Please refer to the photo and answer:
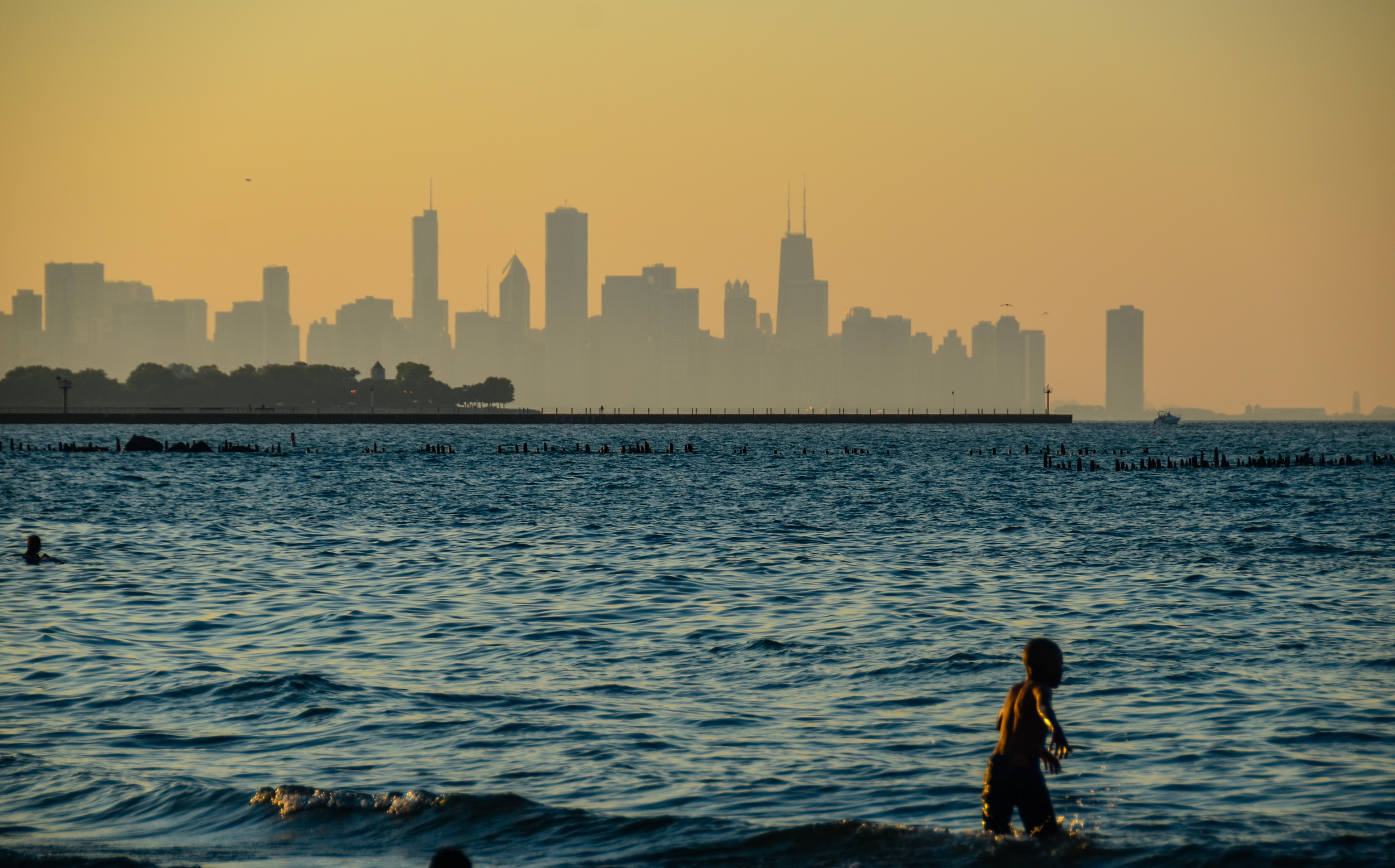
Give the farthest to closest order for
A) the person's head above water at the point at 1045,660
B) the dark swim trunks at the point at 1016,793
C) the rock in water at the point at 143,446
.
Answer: the rock in water at the point at 143,446 < the dark swim trunks at the point at 1016,793 < the person's head above water at the point at 1045,660

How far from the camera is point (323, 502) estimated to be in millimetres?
62094

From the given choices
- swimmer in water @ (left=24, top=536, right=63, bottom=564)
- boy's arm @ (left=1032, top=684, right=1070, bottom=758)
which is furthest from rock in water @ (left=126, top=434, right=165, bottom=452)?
boy's arm @ (left=1032, top=684, right=1070, bottom=758)

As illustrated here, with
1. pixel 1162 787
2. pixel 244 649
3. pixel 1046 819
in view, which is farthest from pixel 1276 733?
pixel 244 649

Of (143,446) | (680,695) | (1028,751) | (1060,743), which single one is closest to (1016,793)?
(1028,751)

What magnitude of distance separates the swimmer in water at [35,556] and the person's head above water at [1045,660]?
3080cm

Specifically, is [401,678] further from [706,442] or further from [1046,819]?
[706,442]

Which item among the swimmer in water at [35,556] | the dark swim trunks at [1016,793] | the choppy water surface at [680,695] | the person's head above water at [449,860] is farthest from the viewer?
the swimmer in water at [35,556]

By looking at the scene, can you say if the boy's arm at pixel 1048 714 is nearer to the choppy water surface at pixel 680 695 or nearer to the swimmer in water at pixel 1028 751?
the swimmer in water at pixel 1028 751

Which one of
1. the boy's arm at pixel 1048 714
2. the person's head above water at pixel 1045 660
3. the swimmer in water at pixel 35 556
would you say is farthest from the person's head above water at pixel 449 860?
the swimmer in water at pixel 35 556

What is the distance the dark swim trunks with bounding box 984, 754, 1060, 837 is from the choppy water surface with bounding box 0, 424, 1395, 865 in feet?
1.59

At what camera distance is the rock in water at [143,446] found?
127500mm

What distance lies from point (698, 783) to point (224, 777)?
552 centimetres

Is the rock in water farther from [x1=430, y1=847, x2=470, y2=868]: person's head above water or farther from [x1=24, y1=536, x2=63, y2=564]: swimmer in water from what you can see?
[x1=430, y1=847, x2=470, y2=868]: person's head above water

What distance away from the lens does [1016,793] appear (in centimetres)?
1129
